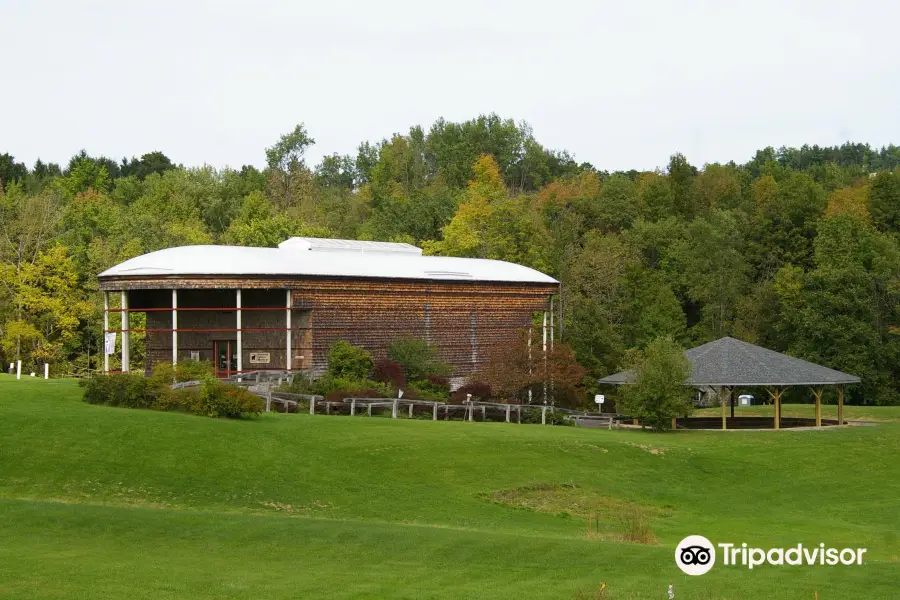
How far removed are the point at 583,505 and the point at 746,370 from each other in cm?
2117

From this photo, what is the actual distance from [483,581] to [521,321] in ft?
148

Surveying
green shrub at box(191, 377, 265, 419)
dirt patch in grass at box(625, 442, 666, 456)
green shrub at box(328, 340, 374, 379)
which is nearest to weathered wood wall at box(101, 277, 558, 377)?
green shrub at box(328, 340, 374, 379)

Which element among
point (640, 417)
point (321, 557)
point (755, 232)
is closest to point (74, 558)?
point (321, 557)

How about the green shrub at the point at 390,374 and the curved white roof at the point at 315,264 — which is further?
the green shrub at the point at 390,374

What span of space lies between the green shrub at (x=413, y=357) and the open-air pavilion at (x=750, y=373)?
355 inches

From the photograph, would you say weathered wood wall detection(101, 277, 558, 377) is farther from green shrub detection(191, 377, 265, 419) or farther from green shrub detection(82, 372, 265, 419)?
green shrub detection(191, 377, 265, 419)

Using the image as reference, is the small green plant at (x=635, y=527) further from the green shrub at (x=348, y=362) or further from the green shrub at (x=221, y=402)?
the green shrub at (x=348, y=362)

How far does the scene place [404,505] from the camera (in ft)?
101

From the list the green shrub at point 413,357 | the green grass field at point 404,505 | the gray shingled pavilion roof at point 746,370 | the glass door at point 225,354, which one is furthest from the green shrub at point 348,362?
the green grass field at point 404,505

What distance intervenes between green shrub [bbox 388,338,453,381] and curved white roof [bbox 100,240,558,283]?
3.46 metres

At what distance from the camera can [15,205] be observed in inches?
3932

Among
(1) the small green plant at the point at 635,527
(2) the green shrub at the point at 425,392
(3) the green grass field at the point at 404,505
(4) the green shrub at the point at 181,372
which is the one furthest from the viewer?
(2) the green shrub at the point at 425,392

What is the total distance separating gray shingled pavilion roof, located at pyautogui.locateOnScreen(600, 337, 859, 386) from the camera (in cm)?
5109

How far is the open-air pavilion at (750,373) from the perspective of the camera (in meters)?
51.1
